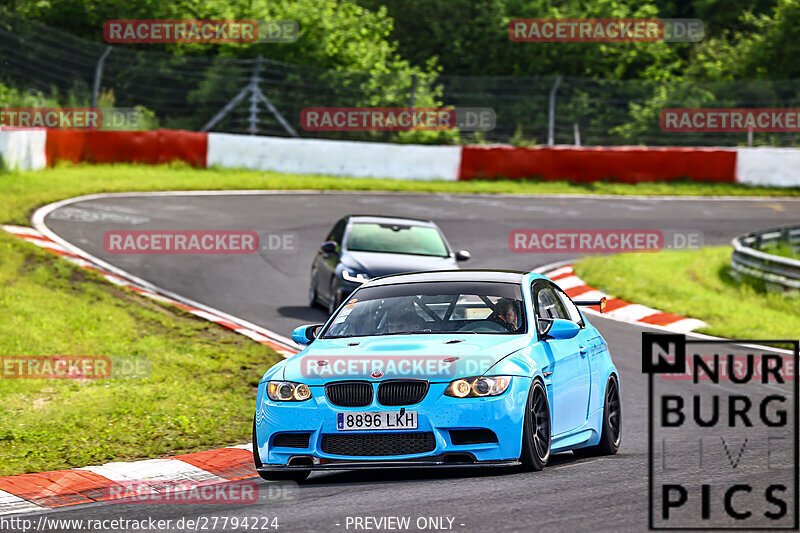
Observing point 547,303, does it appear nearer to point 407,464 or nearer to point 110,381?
point 407,464

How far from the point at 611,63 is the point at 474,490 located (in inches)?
1522

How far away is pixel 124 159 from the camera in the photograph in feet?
99.0

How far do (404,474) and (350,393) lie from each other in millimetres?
816

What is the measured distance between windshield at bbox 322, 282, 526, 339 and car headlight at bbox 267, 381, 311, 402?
0.86 meters

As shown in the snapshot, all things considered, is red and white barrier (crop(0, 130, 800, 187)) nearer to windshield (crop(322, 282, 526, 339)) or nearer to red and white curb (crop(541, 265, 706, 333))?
red and white curb (crop(541, 265, 706, 333))

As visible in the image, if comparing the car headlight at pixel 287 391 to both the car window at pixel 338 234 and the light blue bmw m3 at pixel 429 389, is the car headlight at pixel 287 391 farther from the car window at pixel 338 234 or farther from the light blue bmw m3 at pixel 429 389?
the car window at pixel 338 234

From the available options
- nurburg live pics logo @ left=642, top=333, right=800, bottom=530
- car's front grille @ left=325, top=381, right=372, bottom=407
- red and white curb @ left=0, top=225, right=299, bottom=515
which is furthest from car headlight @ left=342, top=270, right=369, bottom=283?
car's front grille @ left=325, top=381, right=372, bottom=407

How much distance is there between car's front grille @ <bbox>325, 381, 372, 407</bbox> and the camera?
733 centimetres

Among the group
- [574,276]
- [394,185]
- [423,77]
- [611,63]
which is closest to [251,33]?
[423,77]

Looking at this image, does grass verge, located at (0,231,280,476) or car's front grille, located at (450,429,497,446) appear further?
grass verge, located at (0,231,280,476)

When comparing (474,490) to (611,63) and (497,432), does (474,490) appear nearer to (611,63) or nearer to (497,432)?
(497,432)

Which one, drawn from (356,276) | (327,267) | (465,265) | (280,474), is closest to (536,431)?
(280,474)

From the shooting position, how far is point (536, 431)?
7.64 meters

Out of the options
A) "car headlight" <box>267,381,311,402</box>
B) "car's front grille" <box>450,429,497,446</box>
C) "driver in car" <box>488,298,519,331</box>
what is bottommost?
"car's front grille" <box>450,429,497,446</box>
